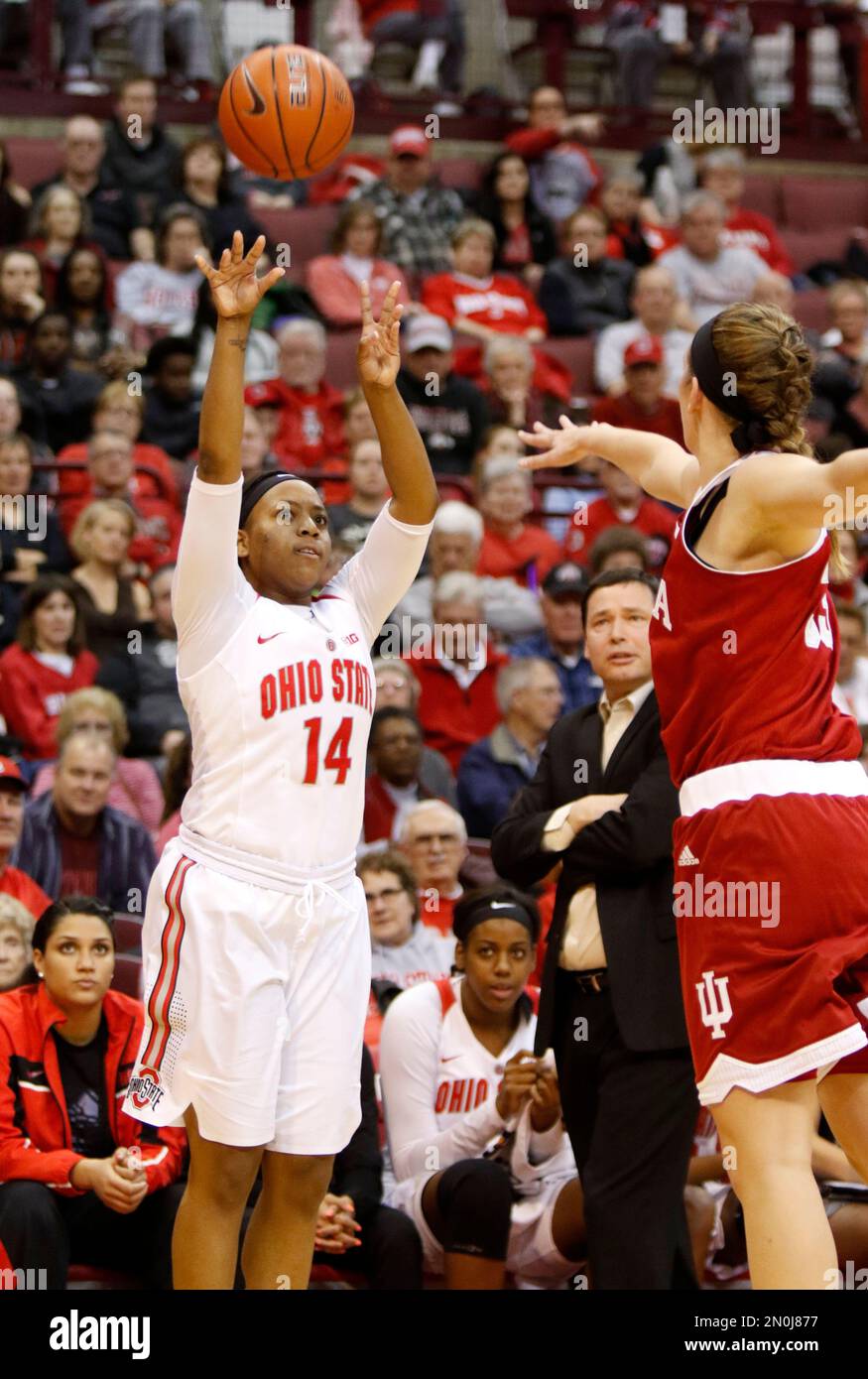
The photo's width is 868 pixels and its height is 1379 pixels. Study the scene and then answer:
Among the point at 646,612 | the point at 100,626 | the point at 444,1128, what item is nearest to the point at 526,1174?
the point at 444,1128

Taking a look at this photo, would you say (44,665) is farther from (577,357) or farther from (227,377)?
(577,357)

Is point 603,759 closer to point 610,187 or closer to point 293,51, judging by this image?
point 293,51

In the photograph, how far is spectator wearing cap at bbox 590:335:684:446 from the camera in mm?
9641

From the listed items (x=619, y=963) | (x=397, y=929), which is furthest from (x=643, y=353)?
(x=619, y=963)

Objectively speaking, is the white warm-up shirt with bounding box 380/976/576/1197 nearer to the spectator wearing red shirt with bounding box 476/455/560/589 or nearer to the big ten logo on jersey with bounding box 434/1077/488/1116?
the big ten logo on jersey with bounding box 434/1077/488/1116

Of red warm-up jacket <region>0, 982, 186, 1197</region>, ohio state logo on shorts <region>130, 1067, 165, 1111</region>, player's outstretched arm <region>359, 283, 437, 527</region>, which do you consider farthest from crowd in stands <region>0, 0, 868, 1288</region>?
player's outstretched arm <region>359, 283, 437, 527</region>

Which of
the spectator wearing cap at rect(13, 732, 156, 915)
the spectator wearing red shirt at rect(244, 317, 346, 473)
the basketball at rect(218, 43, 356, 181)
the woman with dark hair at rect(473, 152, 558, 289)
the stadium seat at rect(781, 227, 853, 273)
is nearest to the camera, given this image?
the basketball at rect(218, 43, 356, 181)

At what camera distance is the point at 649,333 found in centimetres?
1059

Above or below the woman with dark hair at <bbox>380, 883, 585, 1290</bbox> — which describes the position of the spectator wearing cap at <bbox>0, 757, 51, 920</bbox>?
above

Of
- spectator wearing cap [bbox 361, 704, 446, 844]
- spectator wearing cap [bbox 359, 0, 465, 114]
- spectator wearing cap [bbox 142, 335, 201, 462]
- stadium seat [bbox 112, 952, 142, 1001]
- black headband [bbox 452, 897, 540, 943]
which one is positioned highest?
spectator wearing cap [bbox 359, 0, 465, 114]

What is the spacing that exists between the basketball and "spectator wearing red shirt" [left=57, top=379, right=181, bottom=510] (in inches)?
132

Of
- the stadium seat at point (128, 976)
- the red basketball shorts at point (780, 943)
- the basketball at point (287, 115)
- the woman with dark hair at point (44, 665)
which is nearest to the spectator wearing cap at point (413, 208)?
the woman with dark hair at point (44, 665)

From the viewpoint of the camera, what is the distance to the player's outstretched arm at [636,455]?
12.6 ft

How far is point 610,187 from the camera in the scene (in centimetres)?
1161
